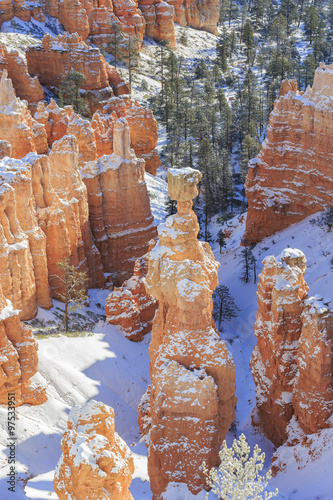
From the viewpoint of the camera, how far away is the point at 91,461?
15.0 metres

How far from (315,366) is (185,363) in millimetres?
5394

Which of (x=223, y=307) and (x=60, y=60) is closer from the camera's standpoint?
(x=223, y=307)

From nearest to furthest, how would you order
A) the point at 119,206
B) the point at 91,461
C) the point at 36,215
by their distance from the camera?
the point at 91,461 < the point at 36,215 < the point at 119,206

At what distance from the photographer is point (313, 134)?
46500 mm

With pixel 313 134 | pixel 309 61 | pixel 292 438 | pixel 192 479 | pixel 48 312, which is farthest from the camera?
pixel 309 61

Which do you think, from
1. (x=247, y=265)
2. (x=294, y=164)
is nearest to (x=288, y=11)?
(x=294, y=164)

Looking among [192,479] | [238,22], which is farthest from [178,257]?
[238,22]

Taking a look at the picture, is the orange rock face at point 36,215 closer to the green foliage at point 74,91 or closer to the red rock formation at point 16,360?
the red rock formation at point 16,360

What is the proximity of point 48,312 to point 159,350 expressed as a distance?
55.8 ft

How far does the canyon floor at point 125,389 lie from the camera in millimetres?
21953

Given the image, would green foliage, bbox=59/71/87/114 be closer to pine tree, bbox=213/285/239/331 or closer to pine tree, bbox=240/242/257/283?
pine tree, bbox=240/242/257/283

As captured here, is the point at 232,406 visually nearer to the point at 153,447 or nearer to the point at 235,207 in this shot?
the point at 153,447

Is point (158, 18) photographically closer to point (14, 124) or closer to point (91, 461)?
point (14, 124)

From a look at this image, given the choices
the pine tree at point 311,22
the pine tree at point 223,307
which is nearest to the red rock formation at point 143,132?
the pine tree at point 223,307
